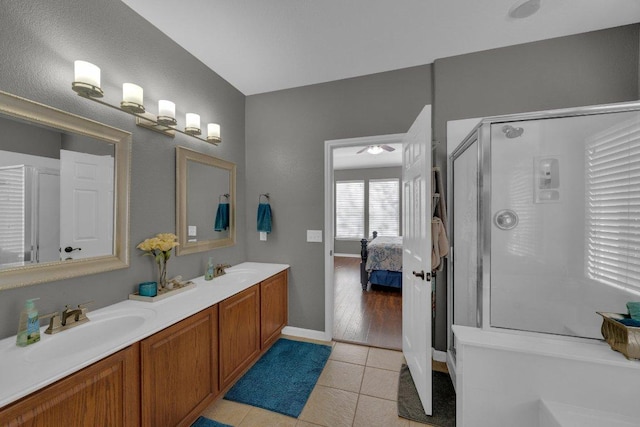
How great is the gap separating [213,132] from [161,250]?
1.21m

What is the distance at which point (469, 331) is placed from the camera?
1.47 metres

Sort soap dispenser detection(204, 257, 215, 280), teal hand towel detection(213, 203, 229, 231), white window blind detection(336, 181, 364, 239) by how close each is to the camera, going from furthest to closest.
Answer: white window blind detection(336, 181, 364, 239) → teal hand towel detection(213, 203, 229, 231) → soap dispenser detection(204, 257, 215, 280)

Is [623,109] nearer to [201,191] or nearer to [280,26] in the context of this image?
[280,26]

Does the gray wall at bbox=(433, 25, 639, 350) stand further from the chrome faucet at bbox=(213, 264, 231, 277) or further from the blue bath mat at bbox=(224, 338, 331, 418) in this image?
the chrome faucet at bbox=(213, 264, 231, 277)

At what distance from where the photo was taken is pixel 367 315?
10.8 feet

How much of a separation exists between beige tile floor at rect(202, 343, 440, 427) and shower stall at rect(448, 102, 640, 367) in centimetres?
85

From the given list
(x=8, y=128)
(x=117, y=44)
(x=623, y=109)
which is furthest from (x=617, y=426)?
(x=117, y=44)

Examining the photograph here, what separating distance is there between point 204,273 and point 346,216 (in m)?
5.36

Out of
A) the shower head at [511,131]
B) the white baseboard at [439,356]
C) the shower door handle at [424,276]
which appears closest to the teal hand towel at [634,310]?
the shower door handle at [424,276]

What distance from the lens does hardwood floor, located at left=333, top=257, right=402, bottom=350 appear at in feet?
8.88

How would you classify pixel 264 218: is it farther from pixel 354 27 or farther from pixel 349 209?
pixel 349 209

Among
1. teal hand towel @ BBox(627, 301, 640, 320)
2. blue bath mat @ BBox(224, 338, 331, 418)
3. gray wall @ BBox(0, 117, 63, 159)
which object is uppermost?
gray wall @ BBox(0, 117, 63, 159)

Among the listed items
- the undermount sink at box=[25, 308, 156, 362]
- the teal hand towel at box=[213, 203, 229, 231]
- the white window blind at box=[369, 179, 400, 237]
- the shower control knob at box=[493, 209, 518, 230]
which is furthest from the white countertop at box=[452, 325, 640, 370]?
the white window blind at box=[369, 179, 400, 237]

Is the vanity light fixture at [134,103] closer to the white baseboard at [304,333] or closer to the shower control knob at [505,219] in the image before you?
the white baseboard at [304,333]
